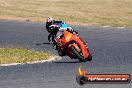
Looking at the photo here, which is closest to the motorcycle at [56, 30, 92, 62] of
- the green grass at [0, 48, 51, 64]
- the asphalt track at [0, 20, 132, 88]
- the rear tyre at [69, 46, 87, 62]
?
the rear tyre at [69, 46, 87, 62]

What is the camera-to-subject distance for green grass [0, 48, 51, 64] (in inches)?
698

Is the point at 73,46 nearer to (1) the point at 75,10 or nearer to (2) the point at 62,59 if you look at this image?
(2) the point at 62,59

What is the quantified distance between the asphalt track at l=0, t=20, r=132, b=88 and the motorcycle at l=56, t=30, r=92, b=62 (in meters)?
0.26

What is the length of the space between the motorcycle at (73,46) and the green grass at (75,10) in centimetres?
1545

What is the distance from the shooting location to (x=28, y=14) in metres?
37.6

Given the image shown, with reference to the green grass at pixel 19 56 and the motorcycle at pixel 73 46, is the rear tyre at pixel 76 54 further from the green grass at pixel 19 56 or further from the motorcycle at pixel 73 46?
the green grass at pixel 19 56

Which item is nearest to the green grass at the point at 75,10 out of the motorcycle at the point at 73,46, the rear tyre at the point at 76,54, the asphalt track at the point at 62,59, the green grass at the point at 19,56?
the asphalt track at the point at 62,59

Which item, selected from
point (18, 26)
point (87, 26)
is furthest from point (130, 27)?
point (18, 26)

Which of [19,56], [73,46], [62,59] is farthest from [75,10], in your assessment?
[73,46]

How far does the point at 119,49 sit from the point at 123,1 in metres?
26.6

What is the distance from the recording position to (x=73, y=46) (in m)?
16.7

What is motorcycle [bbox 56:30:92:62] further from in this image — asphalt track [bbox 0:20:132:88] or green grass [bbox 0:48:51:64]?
green grass [bbox 0:48:51:64]

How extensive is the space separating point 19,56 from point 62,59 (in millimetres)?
1543

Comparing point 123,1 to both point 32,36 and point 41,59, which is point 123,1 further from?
point 41,59
